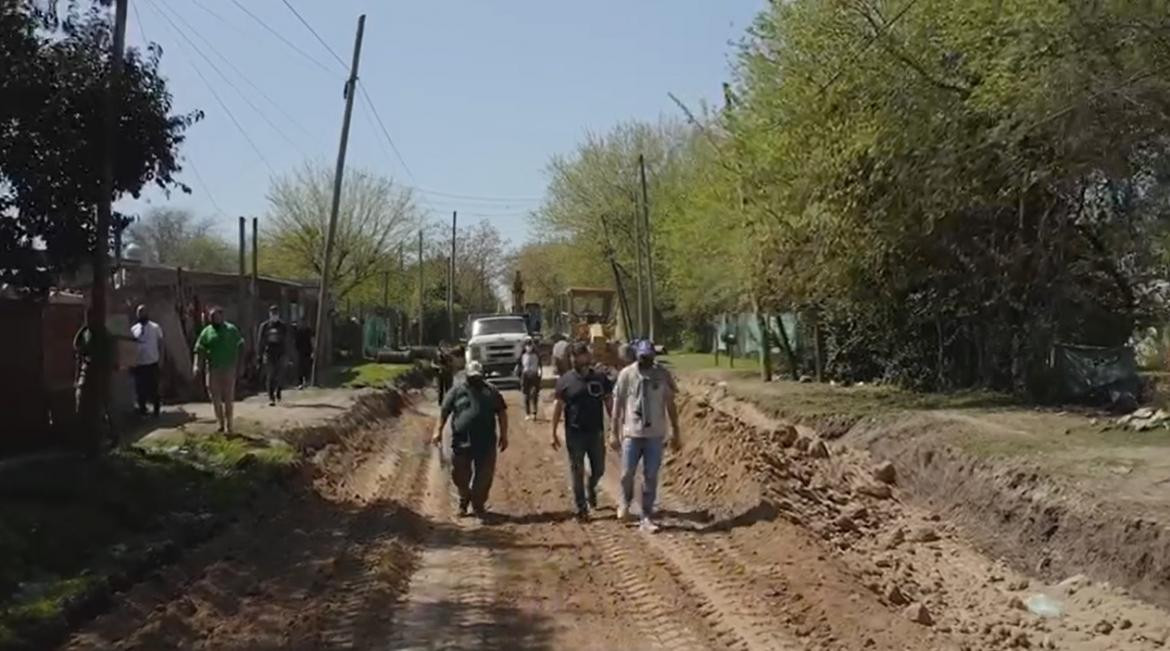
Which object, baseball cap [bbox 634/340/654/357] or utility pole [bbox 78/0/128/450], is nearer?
baseball cap [bbox 634/340/654/357]

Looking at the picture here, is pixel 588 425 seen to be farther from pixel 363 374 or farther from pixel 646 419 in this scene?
pixel 363 374

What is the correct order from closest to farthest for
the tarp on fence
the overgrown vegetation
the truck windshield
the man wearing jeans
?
1. the man wearing jeans
2. the overgrown vegetation
3. the tarp on fence
4. the truck windshield

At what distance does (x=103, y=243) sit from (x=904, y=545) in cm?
875

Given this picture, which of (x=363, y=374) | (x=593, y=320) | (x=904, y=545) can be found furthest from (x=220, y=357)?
(x=593, y=320)

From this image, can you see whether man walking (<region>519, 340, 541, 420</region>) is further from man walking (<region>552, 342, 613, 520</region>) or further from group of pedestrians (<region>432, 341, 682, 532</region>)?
man walking (<region>552, 342, 613, 520</region>)

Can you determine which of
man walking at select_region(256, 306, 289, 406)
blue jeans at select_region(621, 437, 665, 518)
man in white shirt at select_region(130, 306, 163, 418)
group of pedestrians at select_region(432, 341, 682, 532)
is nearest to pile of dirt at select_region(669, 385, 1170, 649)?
blue jeans at select_region(621, 437, 665, 518)

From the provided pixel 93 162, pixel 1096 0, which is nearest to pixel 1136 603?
pixel 1096 0

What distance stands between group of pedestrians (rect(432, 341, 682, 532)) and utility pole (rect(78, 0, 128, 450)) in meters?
3.73

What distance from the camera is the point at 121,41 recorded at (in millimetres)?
14875

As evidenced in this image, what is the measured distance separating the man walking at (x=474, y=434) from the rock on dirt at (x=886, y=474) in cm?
539

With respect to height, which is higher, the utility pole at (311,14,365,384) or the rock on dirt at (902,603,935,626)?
the utility pole at (311,14,365,384)

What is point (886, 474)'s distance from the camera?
18172 mm

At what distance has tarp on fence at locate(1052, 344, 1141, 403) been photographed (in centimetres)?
2120

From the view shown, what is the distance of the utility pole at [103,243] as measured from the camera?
48.2 feet
